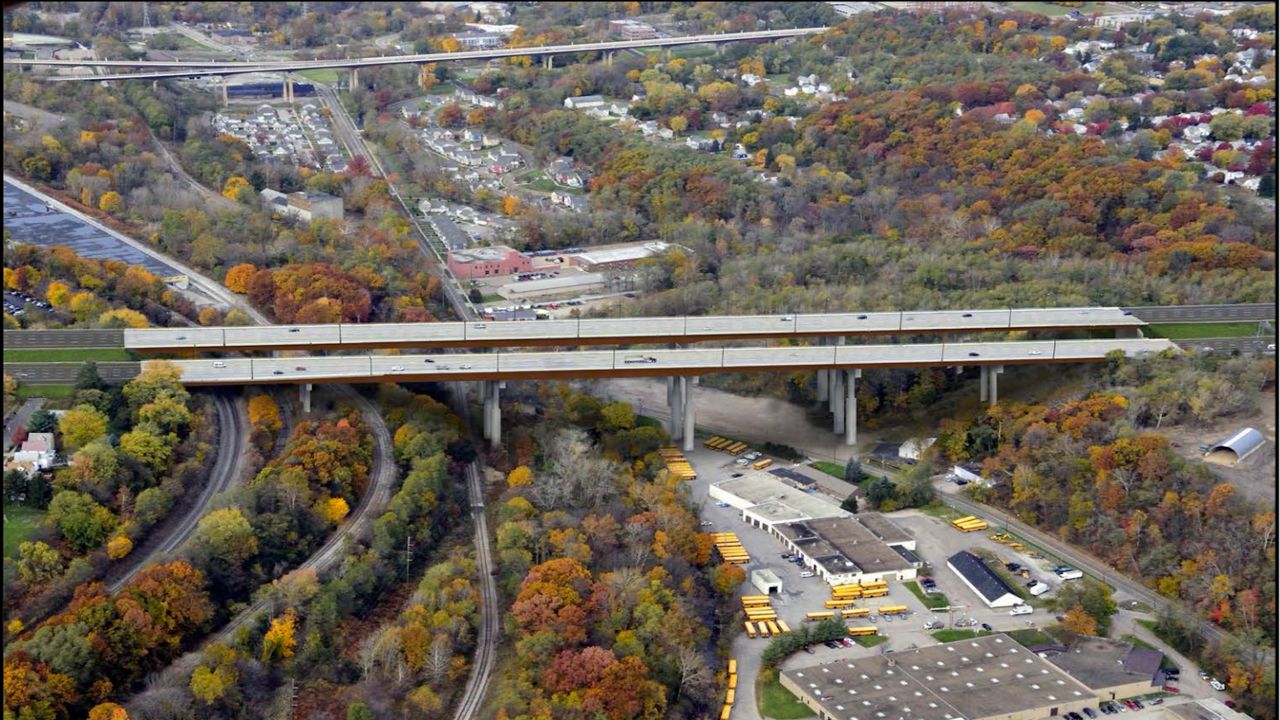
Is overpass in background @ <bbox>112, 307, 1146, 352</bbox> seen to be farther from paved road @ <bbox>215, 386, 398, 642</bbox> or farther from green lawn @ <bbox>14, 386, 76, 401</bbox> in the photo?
green lawn @ <bbox>14, 386, 76, 401</bbox>

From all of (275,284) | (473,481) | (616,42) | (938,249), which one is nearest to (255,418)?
(473,481)

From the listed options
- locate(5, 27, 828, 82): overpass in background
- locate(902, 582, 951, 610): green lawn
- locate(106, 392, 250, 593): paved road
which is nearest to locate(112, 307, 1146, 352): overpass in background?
locate(106, 392, 250, 593): paved road

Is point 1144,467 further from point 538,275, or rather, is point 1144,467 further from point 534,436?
point 538,275

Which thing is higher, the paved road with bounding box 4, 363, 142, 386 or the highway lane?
the paved road with bounding box 4, 363, 142, 386

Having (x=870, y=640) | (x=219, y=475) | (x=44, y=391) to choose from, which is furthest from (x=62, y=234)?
(x=870, y=640)

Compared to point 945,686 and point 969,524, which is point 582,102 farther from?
point 945,686
